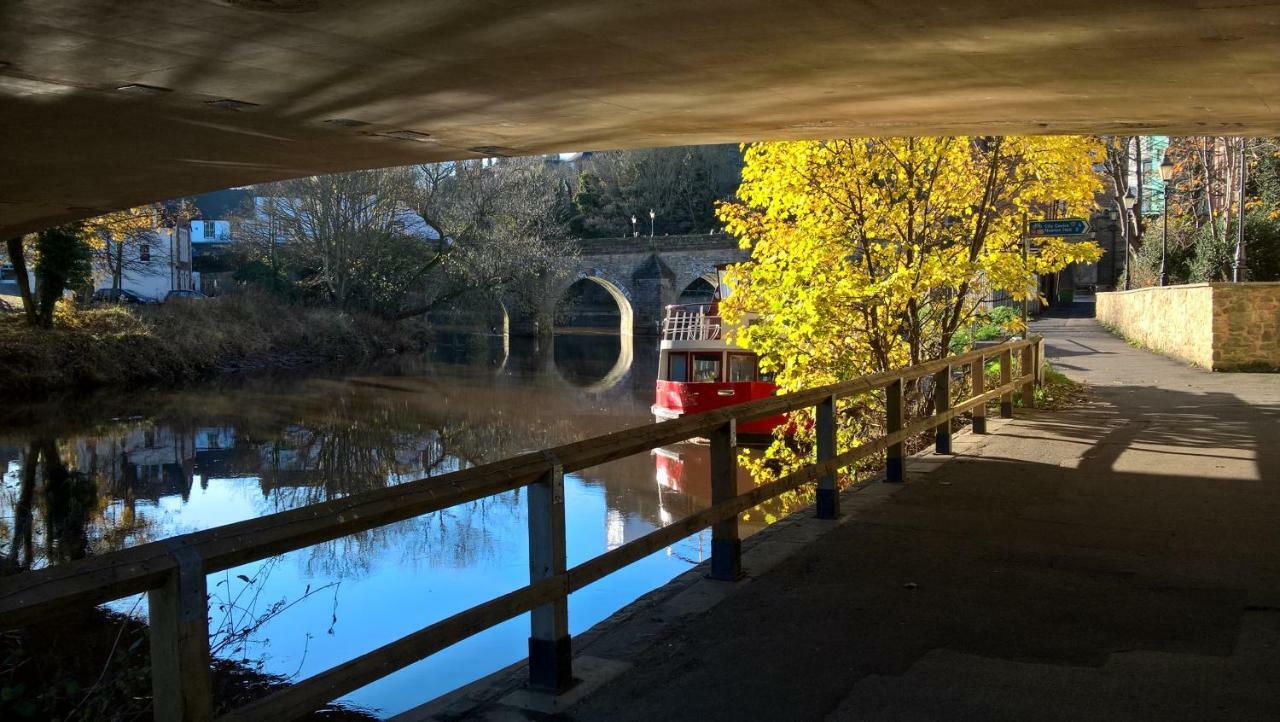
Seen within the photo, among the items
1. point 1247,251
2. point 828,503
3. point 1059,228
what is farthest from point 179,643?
point 1247,251

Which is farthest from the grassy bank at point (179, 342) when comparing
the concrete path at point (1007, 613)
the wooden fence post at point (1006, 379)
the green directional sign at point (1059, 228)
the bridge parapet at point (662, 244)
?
the concrete path at point (1007, 613)

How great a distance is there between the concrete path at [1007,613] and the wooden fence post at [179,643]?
5.51ft

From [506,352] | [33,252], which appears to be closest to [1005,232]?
[33,252]

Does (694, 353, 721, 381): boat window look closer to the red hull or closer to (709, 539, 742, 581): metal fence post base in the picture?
the red hull

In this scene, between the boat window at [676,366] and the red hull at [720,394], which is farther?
the boat window at [676,366]

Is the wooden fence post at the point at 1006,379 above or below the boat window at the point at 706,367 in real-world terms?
above

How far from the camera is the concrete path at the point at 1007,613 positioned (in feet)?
14.0

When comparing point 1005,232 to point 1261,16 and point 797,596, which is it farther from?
point 797,596

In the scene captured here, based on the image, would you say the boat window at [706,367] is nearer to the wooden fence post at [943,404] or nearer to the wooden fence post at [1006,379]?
the wooden fence post at [1006,379]

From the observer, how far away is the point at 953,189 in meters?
13.8

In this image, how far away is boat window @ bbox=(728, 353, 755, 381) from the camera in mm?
25688

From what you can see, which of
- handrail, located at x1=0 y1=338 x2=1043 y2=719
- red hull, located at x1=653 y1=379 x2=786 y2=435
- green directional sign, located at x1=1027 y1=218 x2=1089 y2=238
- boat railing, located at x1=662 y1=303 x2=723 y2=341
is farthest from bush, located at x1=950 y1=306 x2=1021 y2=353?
handrail, located at x1=0 y1=338 x2=1043 y2=719

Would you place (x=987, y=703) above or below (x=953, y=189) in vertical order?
below

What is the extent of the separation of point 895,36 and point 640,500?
1324 centimetres
